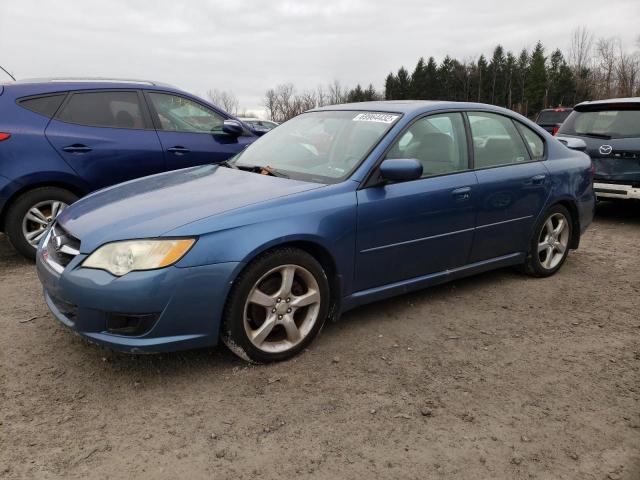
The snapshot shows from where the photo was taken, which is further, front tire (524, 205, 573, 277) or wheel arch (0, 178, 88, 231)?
wheel arch (0, 178, 88, 231)

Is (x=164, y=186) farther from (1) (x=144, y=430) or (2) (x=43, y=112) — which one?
(2) (x=43, y=112)

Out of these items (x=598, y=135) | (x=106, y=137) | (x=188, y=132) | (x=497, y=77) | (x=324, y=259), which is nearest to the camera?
(x=324, y=259)

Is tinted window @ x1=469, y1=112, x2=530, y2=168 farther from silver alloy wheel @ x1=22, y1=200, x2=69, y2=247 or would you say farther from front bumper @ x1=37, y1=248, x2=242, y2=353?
silver alloy wheel @ x1=22, y1=200, x2=69, y2=247

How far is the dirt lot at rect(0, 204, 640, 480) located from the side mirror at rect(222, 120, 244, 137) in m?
2.62

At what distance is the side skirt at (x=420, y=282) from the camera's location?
3476 mm

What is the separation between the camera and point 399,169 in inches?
132

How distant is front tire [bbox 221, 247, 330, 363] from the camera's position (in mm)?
2918

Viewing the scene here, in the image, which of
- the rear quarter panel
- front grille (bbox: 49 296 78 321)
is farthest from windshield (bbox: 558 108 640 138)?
front grille (bbox: 49 296 78 321)

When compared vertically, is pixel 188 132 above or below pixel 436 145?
above

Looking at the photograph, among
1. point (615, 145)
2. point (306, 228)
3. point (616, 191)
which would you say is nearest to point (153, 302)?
point (306, 228)

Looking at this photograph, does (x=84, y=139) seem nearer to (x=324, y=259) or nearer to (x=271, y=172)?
(x=271, y=172)

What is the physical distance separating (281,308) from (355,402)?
68cm

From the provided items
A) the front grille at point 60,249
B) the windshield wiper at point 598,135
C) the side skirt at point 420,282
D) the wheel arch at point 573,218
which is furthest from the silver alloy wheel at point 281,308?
the windshield wiper at point 598,135

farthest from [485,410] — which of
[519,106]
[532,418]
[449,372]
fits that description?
[519,106]
